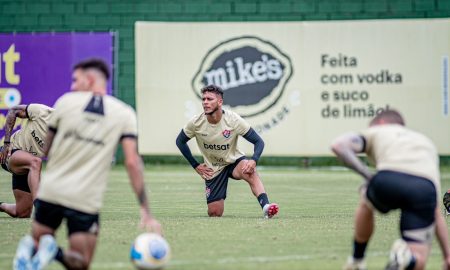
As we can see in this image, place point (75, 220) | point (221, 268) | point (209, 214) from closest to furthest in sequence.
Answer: point (75, 220), point (221, 268), point (209, 214)

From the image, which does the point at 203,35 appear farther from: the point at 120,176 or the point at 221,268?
the point at 221,268

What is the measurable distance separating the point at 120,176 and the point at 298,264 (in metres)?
14.5

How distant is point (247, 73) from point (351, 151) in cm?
1791

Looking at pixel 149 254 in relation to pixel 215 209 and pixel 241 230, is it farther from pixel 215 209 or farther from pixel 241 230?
pixel 215 209

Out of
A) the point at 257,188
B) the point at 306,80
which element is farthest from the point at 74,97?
the point at 306,80

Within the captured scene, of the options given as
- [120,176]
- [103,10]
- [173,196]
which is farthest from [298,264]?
[103,10]

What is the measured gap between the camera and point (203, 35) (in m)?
26.2

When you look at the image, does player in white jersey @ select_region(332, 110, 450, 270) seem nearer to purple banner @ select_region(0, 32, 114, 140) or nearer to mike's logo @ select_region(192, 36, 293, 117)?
mike's logo @ select_region(192, 36, 293, 117)

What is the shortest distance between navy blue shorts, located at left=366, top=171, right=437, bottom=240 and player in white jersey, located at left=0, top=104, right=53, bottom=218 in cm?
677

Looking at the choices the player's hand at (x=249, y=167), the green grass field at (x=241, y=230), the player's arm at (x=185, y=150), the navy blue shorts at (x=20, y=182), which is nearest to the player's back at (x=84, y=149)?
the green grass field at (x=241, y=230)

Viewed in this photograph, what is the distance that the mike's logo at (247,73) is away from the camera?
25.9 meters

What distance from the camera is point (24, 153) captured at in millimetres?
14047

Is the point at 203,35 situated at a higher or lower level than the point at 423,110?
higher

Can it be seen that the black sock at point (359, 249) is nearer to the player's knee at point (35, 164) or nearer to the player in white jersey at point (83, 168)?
the player in white jersey at point (83, 168)
